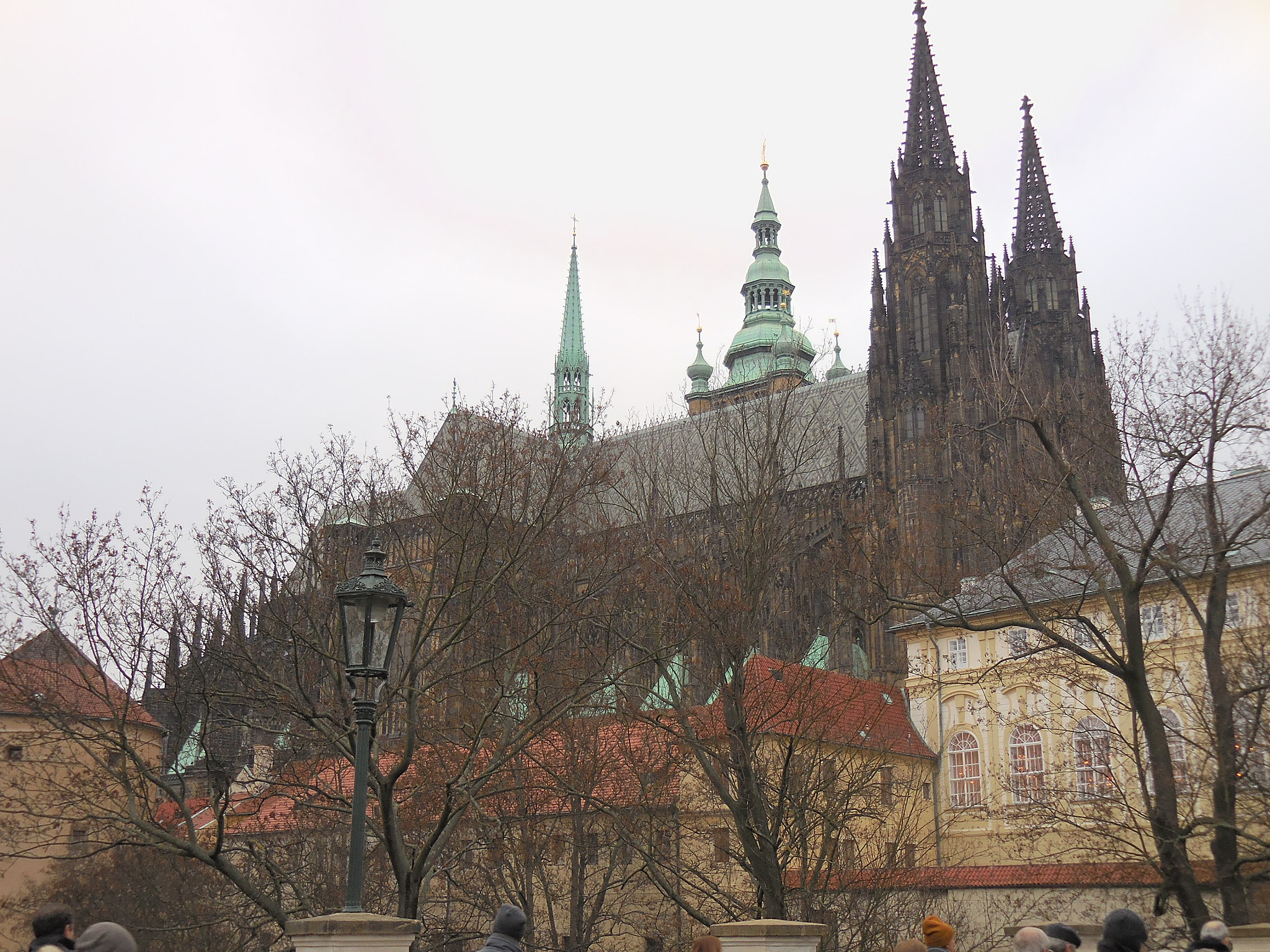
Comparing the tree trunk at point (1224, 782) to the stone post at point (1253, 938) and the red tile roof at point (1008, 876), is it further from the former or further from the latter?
the red tile roof at point (1008, 876)

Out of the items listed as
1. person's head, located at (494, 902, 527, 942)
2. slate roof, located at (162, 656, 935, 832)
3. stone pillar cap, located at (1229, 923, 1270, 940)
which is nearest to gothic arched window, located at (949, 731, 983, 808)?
slate roof, located at (162, 656, 935, 832)

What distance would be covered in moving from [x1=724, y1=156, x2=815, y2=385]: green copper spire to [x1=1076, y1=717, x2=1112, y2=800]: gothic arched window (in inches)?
2644

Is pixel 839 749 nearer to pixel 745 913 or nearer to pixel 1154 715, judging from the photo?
pixel 745 913

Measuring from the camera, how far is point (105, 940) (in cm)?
561

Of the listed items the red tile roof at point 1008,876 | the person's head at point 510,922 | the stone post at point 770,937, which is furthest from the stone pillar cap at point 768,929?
the red tile roof at point 1008,876

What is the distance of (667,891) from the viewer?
17.9 meters

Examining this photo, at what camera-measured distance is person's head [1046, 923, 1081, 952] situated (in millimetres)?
7811

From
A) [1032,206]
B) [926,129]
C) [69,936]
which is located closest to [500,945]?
[69,936]

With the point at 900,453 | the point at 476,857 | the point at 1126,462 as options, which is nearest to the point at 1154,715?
the point at 1126,462

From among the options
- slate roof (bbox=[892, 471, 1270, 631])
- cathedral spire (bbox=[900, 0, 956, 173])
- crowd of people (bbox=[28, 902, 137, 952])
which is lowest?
crowd of people (bbox=[28, 902, 137, 952])

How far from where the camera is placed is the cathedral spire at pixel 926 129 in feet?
230

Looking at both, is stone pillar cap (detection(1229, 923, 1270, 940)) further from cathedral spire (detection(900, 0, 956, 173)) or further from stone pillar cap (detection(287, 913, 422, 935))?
cathedral spire (detection(900, 0, 956, 173))

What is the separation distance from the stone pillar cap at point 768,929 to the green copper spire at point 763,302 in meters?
89.7

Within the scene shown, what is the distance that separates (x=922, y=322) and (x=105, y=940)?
63.8m
